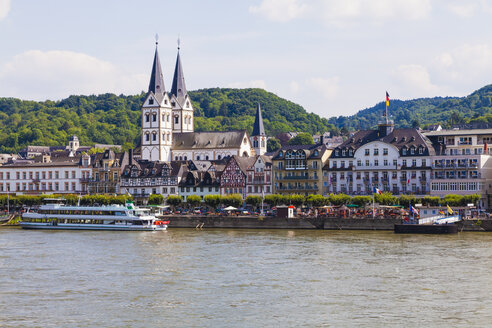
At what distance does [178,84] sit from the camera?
175 m

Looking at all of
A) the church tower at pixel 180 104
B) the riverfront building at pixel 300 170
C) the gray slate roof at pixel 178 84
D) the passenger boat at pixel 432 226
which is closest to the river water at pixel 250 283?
the passenger boat at pixel 432 226

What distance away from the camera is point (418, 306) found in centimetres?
4522

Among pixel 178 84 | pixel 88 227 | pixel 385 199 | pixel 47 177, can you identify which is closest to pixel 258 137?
pixel 178 84

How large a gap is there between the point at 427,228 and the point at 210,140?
74951 mm

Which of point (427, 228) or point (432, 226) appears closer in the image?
point (432, 226)

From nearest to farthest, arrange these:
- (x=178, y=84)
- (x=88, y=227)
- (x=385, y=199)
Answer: (x=88, y=227) < (x=385, y=199) < (x=178, y=84)

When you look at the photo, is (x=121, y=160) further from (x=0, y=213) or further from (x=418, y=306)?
(x=418, y=306)

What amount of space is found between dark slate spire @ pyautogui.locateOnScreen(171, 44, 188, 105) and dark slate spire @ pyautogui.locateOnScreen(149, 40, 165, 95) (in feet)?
28.0

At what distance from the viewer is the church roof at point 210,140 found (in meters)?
157

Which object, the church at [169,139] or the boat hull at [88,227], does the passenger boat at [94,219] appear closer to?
the boat hull at [88,227]

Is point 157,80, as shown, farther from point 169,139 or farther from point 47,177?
point 47,177

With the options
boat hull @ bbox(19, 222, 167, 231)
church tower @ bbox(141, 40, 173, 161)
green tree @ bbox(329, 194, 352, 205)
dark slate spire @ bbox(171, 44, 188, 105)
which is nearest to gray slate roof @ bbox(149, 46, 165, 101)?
church tower @ bbox(141, 40, 173, 161)

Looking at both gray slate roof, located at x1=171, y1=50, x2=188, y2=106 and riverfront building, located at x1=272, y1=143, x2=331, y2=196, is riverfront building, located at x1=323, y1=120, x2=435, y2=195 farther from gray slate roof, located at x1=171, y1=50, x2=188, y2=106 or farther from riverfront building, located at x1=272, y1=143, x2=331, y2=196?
gray slate roof, located at x1=171, y1=50, x2=188, y2=106

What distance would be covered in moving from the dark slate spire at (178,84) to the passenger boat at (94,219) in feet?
221
